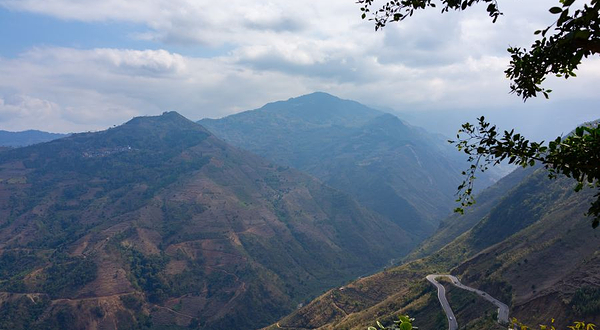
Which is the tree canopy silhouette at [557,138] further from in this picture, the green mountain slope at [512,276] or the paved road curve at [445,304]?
the paved road curve at [445,304]

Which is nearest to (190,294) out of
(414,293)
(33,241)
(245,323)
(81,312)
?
(245,323)

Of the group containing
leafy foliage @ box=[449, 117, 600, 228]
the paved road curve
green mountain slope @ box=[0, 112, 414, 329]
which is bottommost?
green mountain slope @ box=[0, 112, 414, 329]

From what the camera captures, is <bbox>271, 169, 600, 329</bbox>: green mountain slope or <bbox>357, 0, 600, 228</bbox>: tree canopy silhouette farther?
<bbox>271, 169, 600, 329</bbox>: green mountain slope

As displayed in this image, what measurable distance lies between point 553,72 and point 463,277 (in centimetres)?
9094

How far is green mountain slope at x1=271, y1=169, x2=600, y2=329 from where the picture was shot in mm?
60375

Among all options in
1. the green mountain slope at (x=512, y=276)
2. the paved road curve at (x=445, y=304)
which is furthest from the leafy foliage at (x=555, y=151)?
the paved road curve at (x=445, y=304)

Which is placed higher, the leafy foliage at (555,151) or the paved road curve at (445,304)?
the leafy foliage at (555,151)

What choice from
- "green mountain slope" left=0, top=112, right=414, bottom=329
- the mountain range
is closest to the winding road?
the mountain range

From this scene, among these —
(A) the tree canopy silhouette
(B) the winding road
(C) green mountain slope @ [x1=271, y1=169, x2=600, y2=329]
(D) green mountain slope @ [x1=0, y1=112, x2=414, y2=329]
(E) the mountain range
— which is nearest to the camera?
(A) the tree canopy silhouette

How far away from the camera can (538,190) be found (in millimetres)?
138750

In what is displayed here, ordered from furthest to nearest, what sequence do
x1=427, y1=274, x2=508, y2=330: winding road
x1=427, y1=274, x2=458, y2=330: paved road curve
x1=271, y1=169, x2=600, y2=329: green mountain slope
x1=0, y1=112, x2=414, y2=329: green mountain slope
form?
x1=0, y1=112, x2=414, y2=329: green mountain slope → x1=427, y1=274, x2=458, y2=330: paved road curve → x1=427, y1=274, x2=508, y2=330: winding road → x1=271, y1=169, x2=600, y2=329: green mountain slope

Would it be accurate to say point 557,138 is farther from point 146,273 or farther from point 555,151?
point 146,273

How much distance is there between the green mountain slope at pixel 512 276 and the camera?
198 feet

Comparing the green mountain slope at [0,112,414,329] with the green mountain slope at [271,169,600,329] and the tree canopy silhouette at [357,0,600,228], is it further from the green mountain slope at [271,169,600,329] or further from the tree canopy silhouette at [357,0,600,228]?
the tree canopy silhouette at [357,0,600,228]
